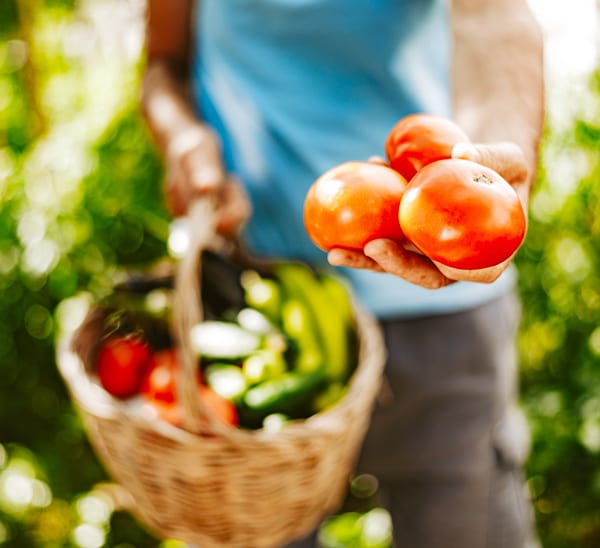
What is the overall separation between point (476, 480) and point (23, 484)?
4.26ft

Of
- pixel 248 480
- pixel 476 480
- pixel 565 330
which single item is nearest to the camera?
pixel 248 480

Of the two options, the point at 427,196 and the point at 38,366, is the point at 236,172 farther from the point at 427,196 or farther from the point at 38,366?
the point at 38,366

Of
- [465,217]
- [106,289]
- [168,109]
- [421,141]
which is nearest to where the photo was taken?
[465,217]

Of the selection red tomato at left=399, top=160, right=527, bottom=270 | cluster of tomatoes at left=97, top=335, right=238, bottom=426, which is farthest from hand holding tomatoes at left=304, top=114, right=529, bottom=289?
cluster of tomatoes at left=97, top=335, right=238, bottom=426

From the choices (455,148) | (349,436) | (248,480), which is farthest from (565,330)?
(455,148)

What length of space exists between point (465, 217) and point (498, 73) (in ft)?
1.22

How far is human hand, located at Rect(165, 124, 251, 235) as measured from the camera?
1290mm

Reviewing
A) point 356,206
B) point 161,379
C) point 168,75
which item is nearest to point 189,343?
point 161,379

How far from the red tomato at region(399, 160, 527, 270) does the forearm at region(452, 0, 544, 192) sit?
8.4 inches

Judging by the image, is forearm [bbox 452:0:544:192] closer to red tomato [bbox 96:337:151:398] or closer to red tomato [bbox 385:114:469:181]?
red tomato [bbox 385:114:469:181]

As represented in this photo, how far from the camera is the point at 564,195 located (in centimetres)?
214

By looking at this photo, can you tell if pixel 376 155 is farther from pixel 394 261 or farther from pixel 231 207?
pixel 394 261

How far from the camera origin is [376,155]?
1311 mm

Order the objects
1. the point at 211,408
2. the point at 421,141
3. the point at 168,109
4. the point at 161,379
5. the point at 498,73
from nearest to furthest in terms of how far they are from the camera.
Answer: the point at 421,141 → the point at 498,73 → the point at 211,408 → the point at 161,379 → the point at 168,109
